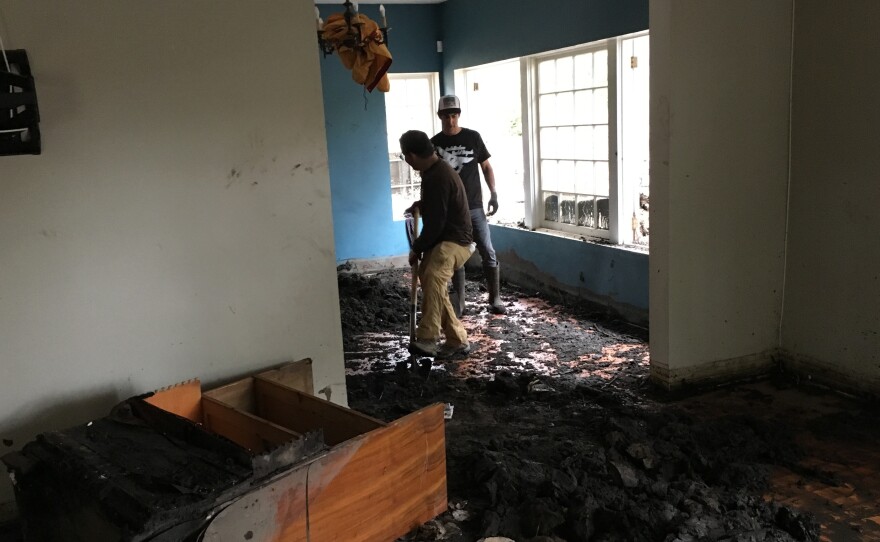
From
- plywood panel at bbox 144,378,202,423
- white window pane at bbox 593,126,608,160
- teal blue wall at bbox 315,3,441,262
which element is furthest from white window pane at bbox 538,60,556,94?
plywood panel at bbox 144,378,202,423

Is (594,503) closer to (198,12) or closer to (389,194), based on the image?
(198,12)

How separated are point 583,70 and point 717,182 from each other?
2.15 metres

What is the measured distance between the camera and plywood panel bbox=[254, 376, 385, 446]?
8.26 feet

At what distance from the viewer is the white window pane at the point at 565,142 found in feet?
19.1

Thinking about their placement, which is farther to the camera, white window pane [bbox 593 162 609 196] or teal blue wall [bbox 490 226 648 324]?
white window pane [bbox 593 162 609 196]

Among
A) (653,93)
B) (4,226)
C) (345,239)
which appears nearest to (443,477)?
(4,226)

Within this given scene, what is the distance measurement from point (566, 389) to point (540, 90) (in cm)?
314

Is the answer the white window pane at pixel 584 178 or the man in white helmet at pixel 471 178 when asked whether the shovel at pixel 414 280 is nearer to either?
the man in white helmet at pixel 471 178

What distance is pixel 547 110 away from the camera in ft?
19.9

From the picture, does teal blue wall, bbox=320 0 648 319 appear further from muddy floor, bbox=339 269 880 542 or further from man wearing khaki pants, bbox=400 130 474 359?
man wearing khaki pants, bbox=400 130 474 359

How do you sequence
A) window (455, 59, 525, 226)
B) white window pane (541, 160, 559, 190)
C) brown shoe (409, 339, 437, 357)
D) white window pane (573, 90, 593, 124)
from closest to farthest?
brown shoe (409, 339, 437, 357) → white window pane (573, 90, 593, 124) → white window pane (541, 160, 559, 190) → window (455, 59, 525, 226)

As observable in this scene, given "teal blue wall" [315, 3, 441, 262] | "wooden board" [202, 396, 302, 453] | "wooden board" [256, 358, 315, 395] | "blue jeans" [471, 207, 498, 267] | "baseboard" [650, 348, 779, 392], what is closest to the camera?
"wooden board" [202, 396, 302, 453]

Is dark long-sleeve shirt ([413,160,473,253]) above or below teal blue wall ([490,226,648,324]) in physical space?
above

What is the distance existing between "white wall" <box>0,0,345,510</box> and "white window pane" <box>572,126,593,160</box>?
3.15 metres
